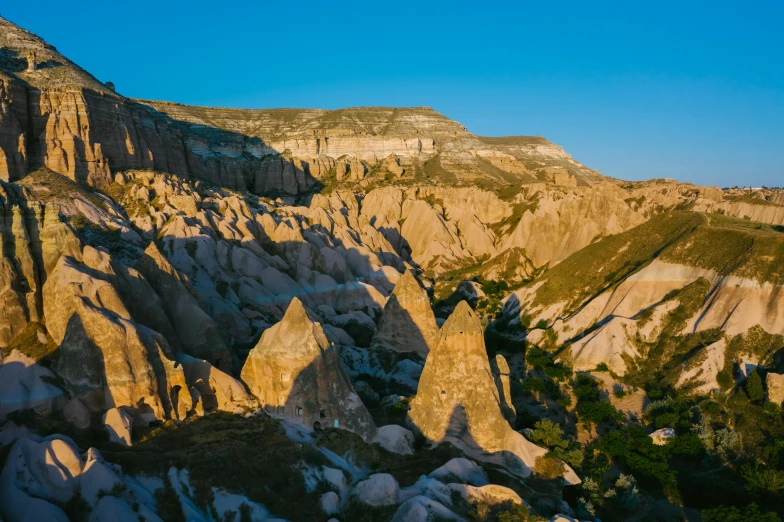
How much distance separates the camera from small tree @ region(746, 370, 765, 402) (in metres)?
26.4

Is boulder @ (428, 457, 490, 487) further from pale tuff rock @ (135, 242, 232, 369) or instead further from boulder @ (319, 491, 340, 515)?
pale tuff rock @ (135, 242, 232, 369)

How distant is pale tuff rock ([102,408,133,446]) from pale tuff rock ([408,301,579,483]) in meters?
10.5

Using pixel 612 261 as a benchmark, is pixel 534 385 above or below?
below

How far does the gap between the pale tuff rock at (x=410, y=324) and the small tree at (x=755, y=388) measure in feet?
52.2

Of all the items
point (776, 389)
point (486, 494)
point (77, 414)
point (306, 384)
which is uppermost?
point (776, 389)

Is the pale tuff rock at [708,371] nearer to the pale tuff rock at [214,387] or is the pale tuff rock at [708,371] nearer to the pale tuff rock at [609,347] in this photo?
the pale tuff rock at [609,347]

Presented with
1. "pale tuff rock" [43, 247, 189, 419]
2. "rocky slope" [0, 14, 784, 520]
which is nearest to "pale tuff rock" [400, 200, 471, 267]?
"rocky slope" [0, 14, 784, 520]

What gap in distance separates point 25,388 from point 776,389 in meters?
30.2

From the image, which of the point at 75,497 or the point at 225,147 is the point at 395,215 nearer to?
the point at 225,147

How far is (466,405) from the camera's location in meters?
22.0

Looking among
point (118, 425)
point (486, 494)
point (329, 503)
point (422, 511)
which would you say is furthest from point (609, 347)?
point (118, 425)

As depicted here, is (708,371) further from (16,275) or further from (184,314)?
(16,275)

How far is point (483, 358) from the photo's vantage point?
2259cm

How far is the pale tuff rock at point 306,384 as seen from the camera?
2114 cm
